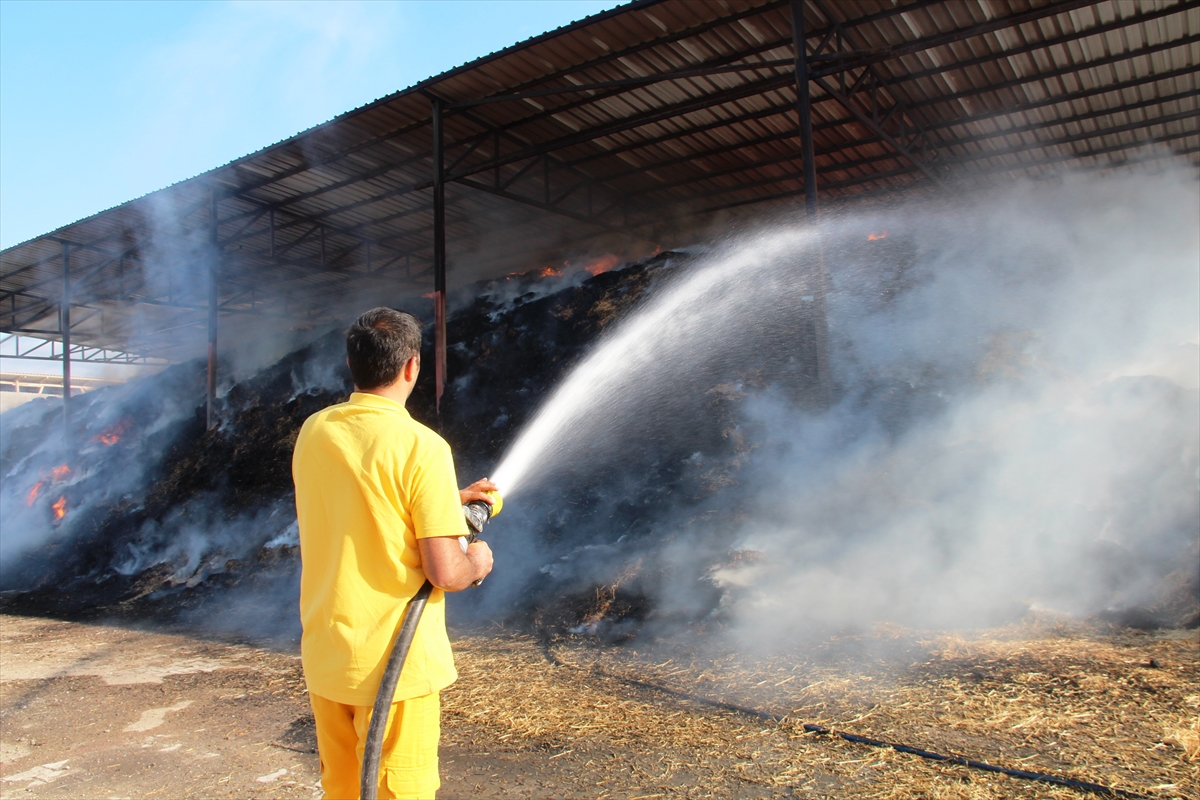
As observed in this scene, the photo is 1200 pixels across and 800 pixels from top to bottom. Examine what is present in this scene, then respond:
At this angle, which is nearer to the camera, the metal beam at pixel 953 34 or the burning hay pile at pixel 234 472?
the metal beam at pixel 953 34

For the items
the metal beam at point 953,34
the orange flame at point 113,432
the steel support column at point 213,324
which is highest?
the metal beam at point 953,34

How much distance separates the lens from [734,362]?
9812mm

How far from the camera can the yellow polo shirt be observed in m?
1.93

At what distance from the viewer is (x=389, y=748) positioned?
195cm

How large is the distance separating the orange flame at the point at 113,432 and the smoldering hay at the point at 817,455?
232 centimetres

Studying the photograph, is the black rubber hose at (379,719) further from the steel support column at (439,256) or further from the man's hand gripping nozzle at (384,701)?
the steel support column at (439,256)

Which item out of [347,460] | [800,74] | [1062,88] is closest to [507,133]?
[800,74]

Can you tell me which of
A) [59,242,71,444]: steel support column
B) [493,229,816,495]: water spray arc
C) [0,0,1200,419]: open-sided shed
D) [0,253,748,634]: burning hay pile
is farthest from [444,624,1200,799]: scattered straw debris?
[59,242,71,444]: steel support column

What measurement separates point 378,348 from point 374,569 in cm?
62

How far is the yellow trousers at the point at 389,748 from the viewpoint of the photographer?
194 centimetres

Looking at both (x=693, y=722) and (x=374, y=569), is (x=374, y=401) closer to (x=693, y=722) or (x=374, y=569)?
(x=374, y=569)

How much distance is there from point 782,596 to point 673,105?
26.2 ft

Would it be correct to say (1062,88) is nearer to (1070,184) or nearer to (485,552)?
(1070,184)

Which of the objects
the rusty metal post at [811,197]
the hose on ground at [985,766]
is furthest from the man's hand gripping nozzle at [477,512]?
the rusty metal post at [811,197]
